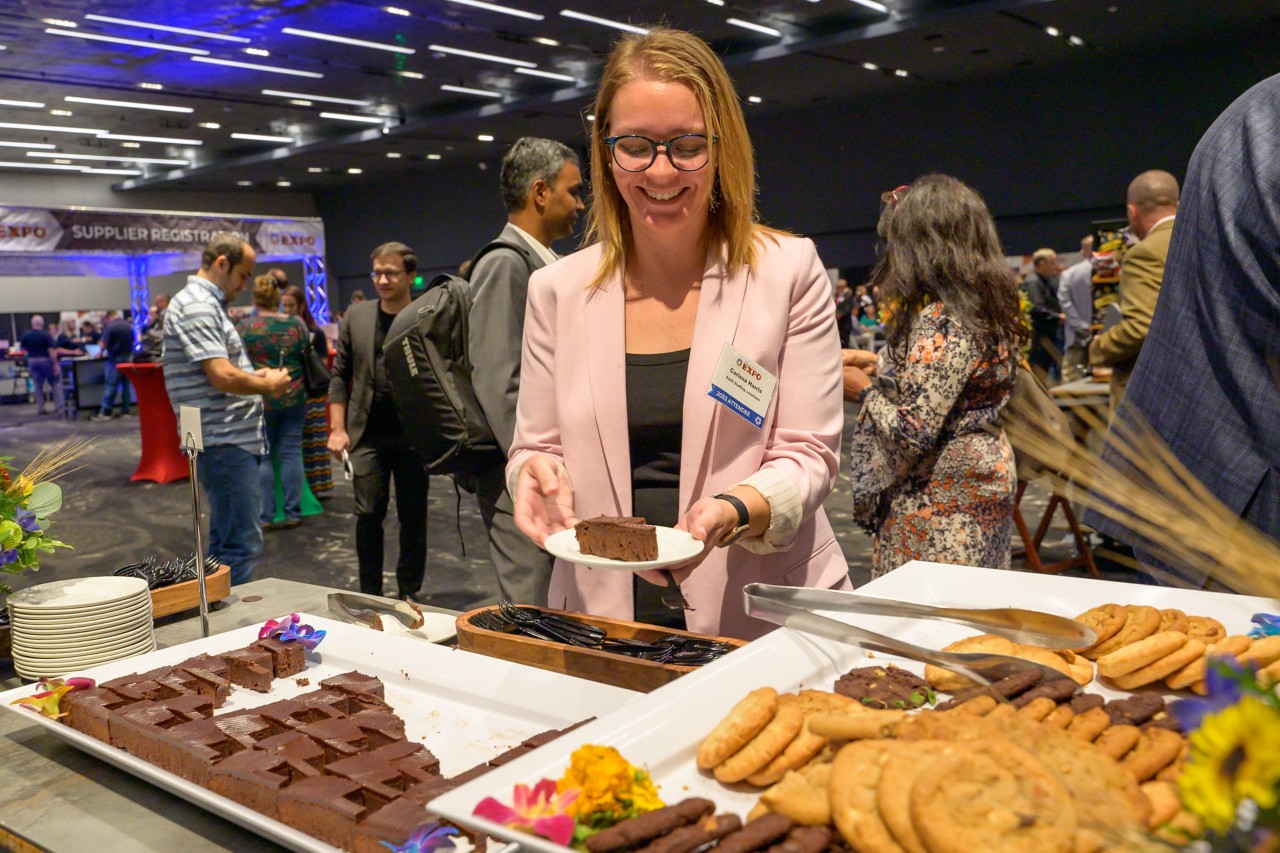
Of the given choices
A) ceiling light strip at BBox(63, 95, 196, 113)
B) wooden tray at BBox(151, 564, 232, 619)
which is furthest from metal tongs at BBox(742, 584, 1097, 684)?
ceiling light strip at BBox(63, 95, 196, 113)

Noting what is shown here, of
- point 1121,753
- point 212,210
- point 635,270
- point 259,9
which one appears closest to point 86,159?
point 212,210

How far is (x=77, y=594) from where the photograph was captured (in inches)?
73.4

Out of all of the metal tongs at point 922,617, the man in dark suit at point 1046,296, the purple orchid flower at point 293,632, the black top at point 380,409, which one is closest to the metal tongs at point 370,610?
the purple orchid flower at point 293,632

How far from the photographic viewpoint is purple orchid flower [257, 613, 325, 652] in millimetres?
1683

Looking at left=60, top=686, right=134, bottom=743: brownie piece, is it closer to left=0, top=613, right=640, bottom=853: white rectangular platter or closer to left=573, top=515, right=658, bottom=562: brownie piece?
left=0, top=613, right=640, bottom=853: white rectangular platter

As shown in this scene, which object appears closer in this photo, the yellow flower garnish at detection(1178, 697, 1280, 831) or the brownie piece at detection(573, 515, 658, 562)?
the yellow flower garnish at detection(1178, 697, 1280, 831)

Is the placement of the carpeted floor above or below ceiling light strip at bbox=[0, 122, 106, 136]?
below

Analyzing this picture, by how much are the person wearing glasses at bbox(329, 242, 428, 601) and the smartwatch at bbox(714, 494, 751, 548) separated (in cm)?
356

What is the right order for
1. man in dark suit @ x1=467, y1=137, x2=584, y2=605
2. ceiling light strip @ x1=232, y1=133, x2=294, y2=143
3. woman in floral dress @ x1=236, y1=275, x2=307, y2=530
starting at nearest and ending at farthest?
man in dark suit @ x1=467, y1=137, x2=584, y2=605, woman in floral dress @ x1=236, y1=275, x2=307, y2=530, ceiling light strip @ x1=232, y1=133, x2=294, y2=143

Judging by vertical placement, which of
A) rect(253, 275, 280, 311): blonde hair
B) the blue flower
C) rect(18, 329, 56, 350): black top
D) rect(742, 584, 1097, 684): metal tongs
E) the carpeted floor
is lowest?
the carpeted floor

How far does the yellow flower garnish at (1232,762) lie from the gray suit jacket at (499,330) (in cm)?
275

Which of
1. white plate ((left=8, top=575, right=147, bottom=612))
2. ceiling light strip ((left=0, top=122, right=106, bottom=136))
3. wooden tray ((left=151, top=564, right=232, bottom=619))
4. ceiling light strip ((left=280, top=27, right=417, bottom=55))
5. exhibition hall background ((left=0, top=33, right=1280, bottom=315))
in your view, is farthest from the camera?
ceiling light strip ((left=0, top=122, right=106, bottom=136))

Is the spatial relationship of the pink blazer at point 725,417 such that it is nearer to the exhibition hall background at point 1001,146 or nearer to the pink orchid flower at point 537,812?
the pink orchid flower at point 537,812

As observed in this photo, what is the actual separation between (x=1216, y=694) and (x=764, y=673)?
2.21ft
